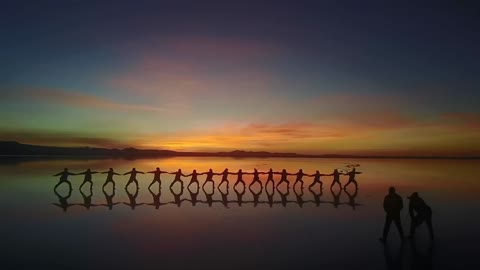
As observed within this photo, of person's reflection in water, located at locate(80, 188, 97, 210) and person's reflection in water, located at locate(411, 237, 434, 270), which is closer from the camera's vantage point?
person's reflection in water, located at locate(411, 237, 434, 270)

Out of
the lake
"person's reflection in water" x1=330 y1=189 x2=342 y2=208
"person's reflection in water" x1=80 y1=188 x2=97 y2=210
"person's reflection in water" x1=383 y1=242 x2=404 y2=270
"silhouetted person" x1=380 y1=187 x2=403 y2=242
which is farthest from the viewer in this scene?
"person's reflection in water" x1=330 y1=189 x2=342 y2=208

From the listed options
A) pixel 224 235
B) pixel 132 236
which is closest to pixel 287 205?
pixel 224 235

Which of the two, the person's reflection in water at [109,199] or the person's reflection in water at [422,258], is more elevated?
the person's reflection in water at [109,199]

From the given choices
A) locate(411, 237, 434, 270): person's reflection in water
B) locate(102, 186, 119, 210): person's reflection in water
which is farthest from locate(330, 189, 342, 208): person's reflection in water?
locate(102, 186, 119, 210): person's reflection in water

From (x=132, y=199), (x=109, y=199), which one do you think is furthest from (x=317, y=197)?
(x=109, y=199)

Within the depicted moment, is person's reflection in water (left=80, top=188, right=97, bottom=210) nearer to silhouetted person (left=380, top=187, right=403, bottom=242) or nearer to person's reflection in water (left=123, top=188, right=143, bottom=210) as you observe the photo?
person's reflection in water (left=123, top=188, right=143, bottom=210)

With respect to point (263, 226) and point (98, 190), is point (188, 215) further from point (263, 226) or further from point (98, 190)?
point (98, 190)

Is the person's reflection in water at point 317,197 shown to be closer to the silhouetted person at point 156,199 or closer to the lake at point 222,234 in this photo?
the lake at point 222,234

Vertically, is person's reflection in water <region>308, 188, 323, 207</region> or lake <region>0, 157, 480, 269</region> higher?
person's reflection in water <region>308, 188, 323, 207</region>

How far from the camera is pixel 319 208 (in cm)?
2378

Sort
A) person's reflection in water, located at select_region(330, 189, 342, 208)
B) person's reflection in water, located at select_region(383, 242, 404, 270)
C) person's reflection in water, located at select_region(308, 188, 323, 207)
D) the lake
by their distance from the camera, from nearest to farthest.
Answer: person's reflection in water, located at select_region(383, 242, 404, 270) → the lake → person's reflection in water, located at select_region(330, 189, 342, 208) → person's reflection in water, located at select_region(308, 188, 323, 207)

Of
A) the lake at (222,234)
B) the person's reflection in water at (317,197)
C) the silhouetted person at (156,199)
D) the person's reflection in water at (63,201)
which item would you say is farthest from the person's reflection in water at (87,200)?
the person's reflection in water at (317,197)

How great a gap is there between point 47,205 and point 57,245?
10910 millimetres

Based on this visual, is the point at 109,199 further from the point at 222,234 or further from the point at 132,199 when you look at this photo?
the point at 222,234
